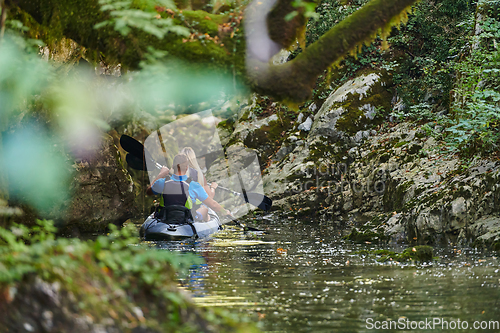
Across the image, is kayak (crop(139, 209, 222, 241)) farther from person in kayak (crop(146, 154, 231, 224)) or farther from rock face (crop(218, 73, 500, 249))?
rock face (crop(218, 73, 500, 249))

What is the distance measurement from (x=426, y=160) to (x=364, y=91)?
5.51m

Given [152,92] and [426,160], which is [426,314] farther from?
[426,160]

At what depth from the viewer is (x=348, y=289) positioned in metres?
4.82

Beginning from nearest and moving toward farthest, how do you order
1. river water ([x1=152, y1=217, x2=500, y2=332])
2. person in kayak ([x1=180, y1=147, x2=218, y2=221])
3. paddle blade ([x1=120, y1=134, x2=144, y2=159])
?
river water ([x1=152, y1=217, x2=500, y2=332]) → person in kayak ([x1=180, y1=147, x2=218, y2=221]) → paddle blade ([x1=120, y1=134, x2=144, y2=159])

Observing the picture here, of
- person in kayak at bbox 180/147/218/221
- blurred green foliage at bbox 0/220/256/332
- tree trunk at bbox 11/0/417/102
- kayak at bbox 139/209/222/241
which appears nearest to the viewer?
blurred green foliage at bbox 0/220/256/332

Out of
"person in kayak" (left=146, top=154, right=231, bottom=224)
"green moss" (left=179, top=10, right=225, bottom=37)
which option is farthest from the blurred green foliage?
"person in kayak" (left=146, top=154, right=231, bottom=224)

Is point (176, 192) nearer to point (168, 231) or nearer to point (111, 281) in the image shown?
point (168, 231)

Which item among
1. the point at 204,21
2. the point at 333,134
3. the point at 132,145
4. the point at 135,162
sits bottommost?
the point at 135,162

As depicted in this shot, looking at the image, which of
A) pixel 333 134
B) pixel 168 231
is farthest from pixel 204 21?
pixel 333 134

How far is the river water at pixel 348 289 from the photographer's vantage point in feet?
12.0

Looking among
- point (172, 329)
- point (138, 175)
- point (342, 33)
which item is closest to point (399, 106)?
point (138, 175)

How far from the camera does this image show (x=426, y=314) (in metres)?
3.80

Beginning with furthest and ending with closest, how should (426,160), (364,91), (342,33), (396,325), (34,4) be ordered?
(364,91), (426,160), (342,33), (34,4), (396,325)

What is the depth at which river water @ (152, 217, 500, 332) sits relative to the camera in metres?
3.66
